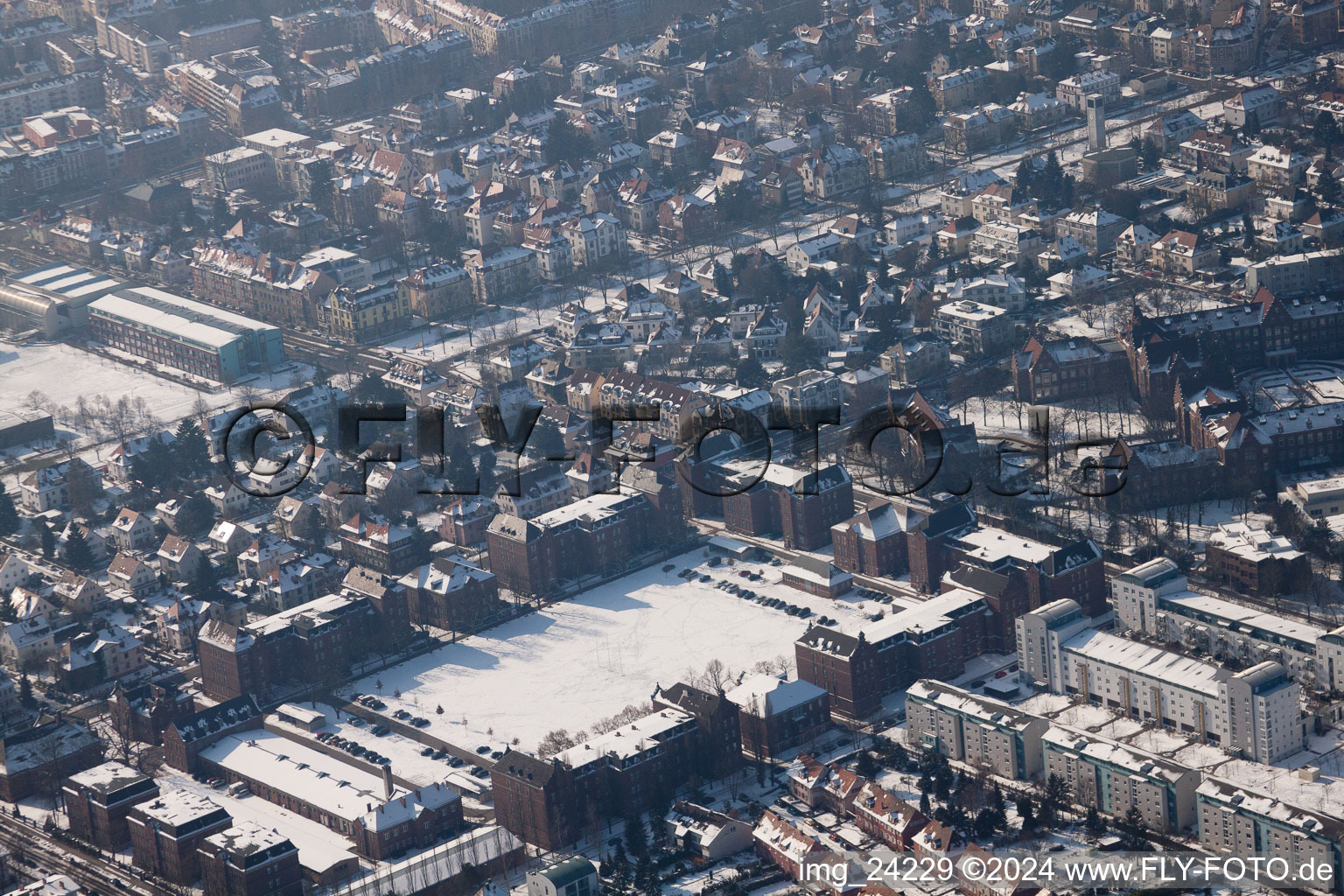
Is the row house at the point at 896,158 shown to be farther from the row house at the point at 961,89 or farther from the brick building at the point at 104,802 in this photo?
the brick building at the point at 104,802

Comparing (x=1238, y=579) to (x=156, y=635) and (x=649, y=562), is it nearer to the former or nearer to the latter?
(x=649, y=562)

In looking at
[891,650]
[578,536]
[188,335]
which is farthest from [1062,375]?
[188,335]

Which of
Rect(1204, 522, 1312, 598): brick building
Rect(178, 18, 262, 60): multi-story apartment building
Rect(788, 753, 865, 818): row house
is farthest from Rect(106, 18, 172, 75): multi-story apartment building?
Rect(788, 753, 865, 818): row house

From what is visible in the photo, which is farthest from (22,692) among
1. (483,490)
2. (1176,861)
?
(1176,861)

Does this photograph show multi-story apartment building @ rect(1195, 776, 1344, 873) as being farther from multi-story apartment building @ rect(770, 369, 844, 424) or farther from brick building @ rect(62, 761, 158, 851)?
multi-story apartment building @ rect(770, 369, 844, 424)

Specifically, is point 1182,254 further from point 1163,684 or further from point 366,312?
point 1163,684

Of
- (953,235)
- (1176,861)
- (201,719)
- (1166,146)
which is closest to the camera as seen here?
(1176,861)
